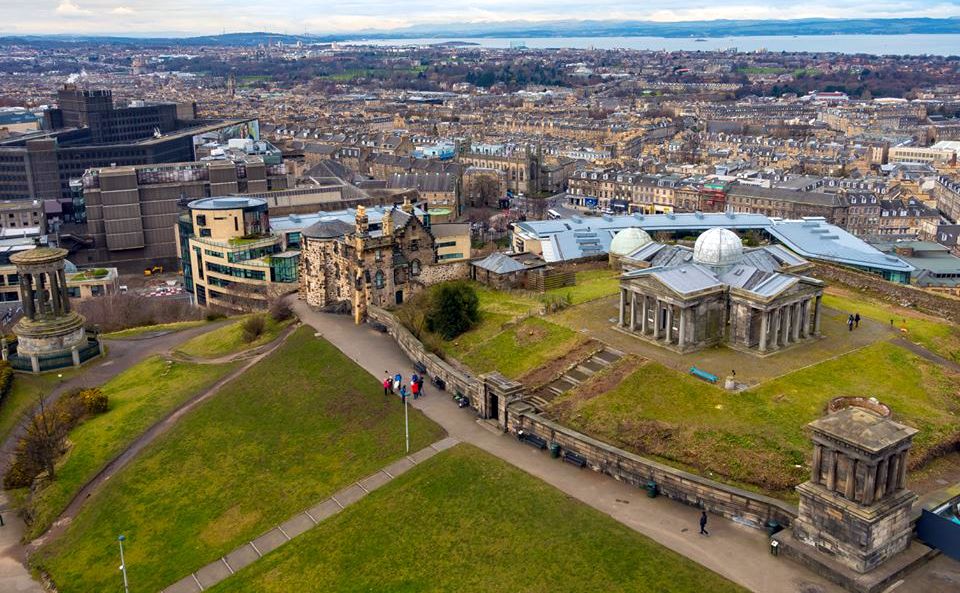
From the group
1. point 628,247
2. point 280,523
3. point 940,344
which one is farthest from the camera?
point 628,247

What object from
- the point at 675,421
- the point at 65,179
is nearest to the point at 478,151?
the point at 65,179

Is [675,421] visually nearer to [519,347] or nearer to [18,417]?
[519,347]

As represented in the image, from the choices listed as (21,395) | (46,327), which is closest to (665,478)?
(21,395)

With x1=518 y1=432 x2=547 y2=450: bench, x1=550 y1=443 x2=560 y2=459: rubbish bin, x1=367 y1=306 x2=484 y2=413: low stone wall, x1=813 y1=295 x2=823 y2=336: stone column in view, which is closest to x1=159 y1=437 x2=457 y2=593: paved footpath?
x1=518 y1=432 x2=547 y2=450: bench

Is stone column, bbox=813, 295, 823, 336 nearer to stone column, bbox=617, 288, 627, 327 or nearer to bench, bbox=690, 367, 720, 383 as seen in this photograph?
bench, bbox=690, 367, 720, 383

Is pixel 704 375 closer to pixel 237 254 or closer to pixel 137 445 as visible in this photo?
pixel 137 445

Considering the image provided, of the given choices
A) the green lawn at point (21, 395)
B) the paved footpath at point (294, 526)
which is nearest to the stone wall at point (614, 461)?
the paved footpath at point (294, 526)
